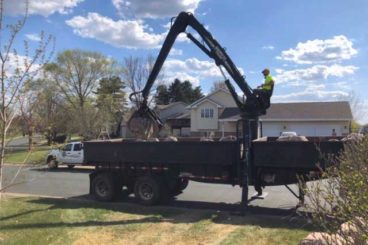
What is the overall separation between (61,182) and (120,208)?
29.8 feet

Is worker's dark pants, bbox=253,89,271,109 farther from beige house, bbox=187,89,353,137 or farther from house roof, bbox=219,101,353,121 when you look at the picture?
house roof, bbox=219,101,353,121

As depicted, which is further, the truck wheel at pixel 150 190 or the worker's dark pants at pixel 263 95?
the worker's dark pants at pixel 263 95

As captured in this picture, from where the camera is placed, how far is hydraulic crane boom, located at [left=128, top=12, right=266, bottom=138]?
14203mm

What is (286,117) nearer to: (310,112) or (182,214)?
(310,112)

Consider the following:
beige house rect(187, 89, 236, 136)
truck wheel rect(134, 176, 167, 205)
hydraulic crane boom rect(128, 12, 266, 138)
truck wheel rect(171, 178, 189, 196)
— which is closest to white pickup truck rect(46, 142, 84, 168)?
hydraulic crane boom rect(128, 12, 266, 138)

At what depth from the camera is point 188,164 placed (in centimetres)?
1321

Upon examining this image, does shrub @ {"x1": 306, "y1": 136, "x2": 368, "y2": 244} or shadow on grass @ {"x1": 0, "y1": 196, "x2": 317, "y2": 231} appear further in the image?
shadow on grass @ {"x1": 0, "y1": 196, "x2": 317, "y2": 231}

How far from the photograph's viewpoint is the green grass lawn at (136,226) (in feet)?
29.9

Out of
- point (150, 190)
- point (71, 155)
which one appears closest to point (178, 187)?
point (150, 190)

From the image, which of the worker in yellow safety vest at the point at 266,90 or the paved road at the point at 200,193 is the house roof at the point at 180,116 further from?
the worker in yellow safety vest at the point at 266,90

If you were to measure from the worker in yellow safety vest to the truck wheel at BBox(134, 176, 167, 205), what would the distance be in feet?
13.0

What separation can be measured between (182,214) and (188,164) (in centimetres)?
182

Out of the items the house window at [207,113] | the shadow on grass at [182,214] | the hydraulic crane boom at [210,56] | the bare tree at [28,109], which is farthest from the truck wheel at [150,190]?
the house window at [207,113]

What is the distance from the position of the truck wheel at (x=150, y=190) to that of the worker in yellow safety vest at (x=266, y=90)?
3.96 metres
